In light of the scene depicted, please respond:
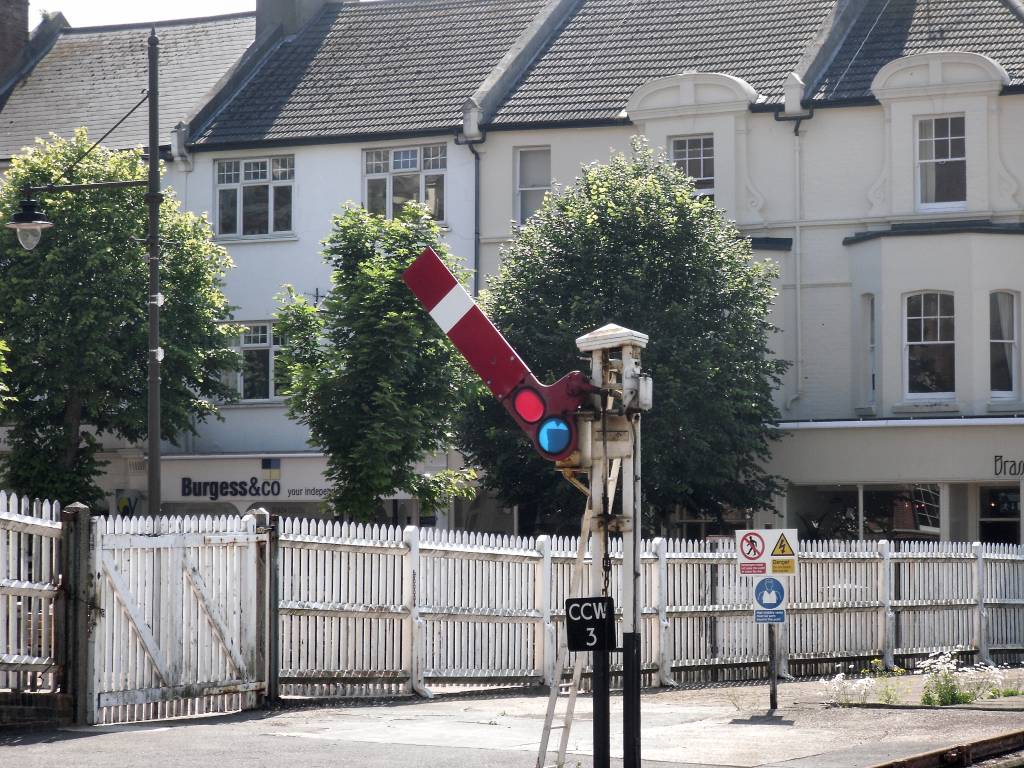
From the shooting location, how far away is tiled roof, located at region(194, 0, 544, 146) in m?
35.9

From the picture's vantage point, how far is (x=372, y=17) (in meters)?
39.7

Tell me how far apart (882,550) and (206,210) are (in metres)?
18.4

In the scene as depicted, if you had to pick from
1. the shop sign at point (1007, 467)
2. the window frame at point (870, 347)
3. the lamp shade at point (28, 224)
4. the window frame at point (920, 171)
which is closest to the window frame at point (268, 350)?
the window frame at point (870, 347)

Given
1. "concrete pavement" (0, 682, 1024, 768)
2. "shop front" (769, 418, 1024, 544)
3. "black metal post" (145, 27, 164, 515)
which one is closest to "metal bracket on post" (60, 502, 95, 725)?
"concrete pavement" (0, 682, 1024, 768)

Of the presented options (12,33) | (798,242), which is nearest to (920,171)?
(798,242)

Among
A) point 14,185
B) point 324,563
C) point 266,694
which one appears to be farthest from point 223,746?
point 14,185

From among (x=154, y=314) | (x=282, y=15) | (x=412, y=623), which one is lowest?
(x=412, y=623)

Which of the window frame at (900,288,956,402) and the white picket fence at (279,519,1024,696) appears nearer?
the white picket fence at (279,519,1024,696)

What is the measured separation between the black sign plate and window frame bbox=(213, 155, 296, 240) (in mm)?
27768

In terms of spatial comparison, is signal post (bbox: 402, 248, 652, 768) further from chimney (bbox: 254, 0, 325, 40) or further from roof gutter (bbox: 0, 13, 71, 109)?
roof gutter (bbox: 0, 13, 71, 109)

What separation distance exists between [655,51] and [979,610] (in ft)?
49.1

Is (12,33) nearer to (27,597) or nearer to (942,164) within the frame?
(942,164)

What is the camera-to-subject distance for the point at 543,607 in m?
19.0

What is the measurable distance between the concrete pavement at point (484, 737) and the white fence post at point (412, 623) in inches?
18.3
